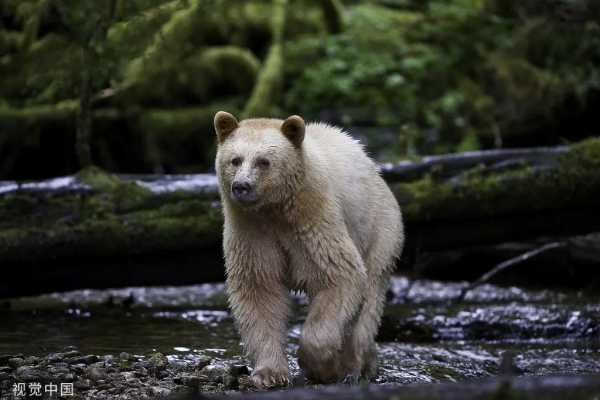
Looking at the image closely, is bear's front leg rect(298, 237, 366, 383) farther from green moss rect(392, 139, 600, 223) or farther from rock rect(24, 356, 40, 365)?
green moss rect(392, 139, 600, 223)

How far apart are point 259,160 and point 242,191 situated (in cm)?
31

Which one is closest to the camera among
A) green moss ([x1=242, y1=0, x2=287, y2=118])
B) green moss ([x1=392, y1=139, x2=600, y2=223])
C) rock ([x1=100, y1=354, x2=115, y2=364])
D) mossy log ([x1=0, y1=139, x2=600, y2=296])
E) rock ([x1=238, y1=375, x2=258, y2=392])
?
rock ([x1=238, y1=375, x2=258, y2=392])

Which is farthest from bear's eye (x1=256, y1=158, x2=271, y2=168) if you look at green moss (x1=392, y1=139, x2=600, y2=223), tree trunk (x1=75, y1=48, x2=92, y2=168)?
tree trunk (x1=75, y1=48, x2=92, y2=168)

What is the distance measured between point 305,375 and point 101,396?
1.46 m

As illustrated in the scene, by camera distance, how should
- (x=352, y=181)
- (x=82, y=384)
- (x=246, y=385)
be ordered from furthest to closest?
(x=352, y=181) < (x=246, y=385) < (x=82, y=384)

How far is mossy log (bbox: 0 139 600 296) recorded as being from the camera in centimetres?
871

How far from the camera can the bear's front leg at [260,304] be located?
20.3 feet

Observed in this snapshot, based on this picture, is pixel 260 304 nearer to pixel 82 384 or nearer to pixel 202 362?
pixel 202 362

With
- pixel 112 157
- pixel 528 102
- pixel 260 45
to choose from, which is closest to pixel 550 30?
pixel 528 102

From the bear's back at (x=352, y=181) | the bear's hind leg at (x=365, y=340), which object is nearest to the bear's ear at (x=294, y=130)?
the bear's back at (x=352, y=181)

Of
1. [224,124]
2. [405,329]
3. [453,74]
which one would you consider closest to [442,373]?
[405,329]

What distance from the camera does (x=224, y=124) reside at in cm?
625

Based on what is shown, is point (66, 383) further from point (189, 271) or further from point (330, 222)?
point (189, 271)

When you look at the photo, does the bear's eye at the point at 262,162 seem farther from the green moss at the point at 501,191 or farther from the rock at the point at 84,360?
the green moss at the point at 501,191
